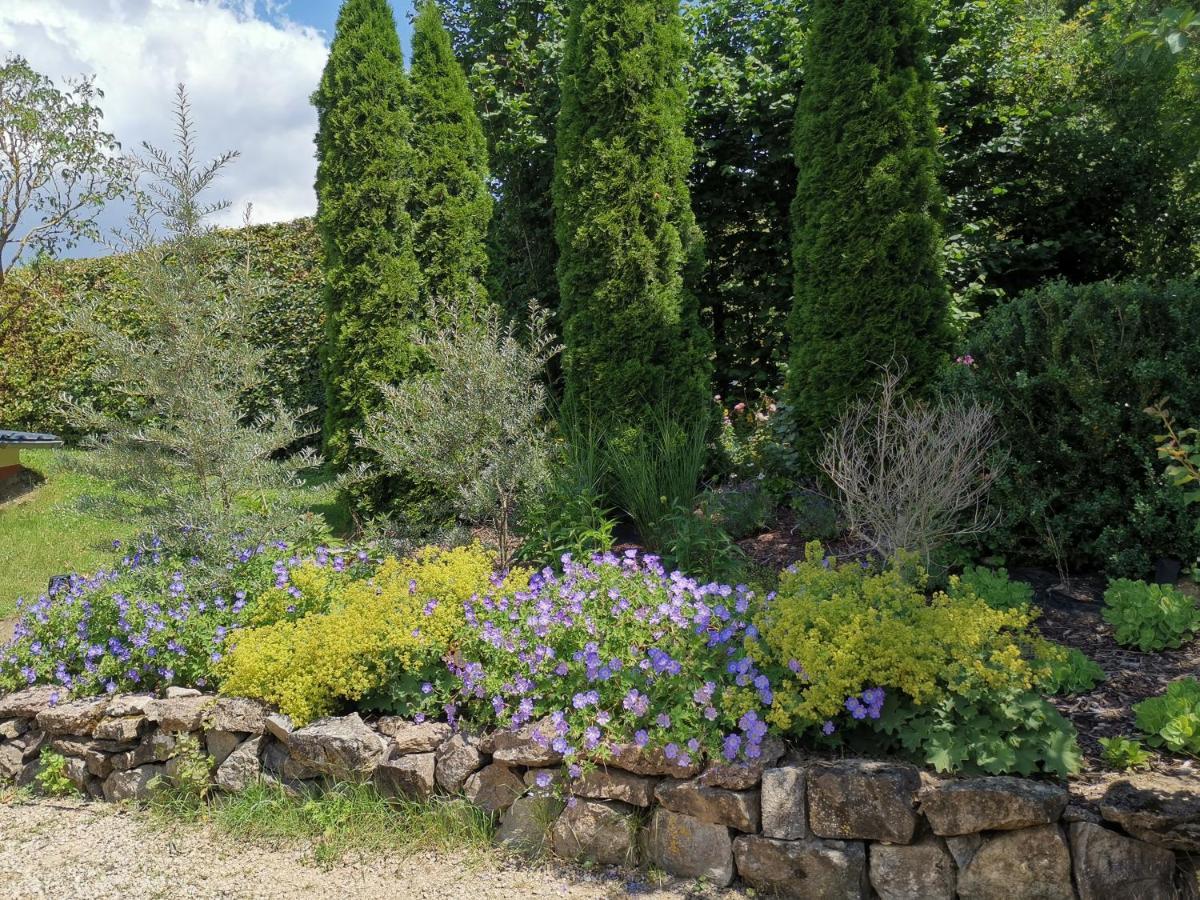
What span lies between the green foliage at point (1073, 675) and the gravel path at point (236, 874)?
1360 mm

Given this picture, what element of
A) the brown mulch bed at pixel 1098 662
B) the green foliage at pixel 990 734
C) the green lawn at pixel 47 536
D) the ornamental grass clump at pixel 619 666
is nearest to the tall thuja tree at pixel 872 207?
the brown mulch bed at pixel 1098 662

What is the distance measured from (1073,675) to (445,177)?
224 inches

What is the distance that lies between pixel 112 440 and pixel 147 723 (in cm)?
164

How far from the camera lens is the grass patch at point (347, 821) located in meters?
3.06

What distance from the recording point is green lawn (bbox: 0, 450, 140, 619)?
6.33 meters

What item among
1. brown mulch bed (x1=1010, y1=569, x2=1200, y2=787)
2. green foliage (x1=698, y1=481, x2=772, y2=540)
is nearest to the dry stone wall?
brown mulch bed (x1=1010, y1=569, x2=1200, y2=787)

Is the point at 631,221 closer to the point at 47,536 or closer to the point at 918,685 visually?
the point at 918,685

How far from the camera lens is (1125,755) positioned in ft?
8.55

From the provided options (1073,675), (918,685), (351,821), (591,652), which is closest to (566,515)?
(591,652)

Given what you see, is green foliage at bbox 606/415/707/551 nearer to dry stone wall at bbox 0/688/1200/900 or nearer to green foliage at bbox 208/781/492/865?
dry stone wall at bbox 0/688/1200/900

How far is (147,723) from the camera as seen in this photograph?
3.72 m

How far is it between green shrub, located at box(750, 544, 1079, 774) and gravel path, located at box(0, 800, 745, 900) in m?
0.68

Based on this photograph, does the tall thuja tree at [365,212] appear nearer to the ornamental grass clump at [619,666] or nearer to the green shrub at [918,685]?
the ornamental grass clump at [619,666]

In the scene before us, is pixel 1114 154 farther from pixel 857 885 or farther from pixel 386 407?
pixel 857 885
